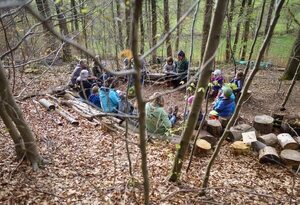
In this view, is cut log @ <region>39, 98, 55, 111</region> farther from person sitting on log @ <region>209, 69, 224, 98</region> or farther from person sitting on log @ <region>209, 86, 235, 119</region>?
person sitting on log @ <region>209, 69, 224, 98</region>

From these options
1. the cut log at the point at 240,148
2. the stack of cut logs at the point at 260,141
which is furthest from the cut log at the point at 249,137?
the cut log at the point at 240,148

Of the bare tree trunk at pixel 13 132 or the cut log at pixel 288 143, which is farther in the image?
the cut log at pixel 288 143

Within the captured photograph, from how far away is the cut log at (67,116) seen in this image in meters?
6.69

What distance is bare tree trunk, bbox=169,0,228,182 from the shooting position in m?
3.13

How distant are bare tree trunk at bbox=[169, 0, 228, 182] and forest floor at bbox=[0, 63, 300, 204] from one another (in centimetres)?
23

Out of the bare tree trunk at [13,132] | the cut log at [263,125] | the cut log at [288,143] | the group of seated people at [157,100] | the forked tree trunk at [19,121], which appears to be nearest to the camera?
the forked tree trunk at [19,121]

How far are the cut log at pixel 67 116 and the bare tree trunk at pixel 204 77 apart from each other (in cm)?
338

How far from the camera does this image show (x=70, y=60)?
1477 centimetres

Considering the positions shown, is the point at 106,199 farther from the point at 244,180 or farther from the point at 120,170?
the point at 244,180

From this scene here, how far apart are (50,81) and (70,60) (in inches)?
173

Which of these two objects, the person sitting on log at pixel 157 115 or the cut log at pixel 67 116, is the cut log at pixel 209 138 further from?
the cut log at pixel 67 116

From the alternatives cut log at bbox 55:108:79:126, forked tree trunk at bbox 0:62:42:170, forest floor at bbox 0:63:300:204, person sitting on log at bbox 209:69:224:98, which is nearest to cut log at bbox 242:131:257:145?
forest floor at bbox 0:63:300:204

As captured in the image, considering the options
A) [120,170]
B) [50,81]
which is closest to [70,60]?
[50,81]

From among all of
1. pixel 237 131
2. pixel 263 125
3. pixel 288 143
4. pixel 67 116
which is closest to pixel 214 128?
pixel 237 131
